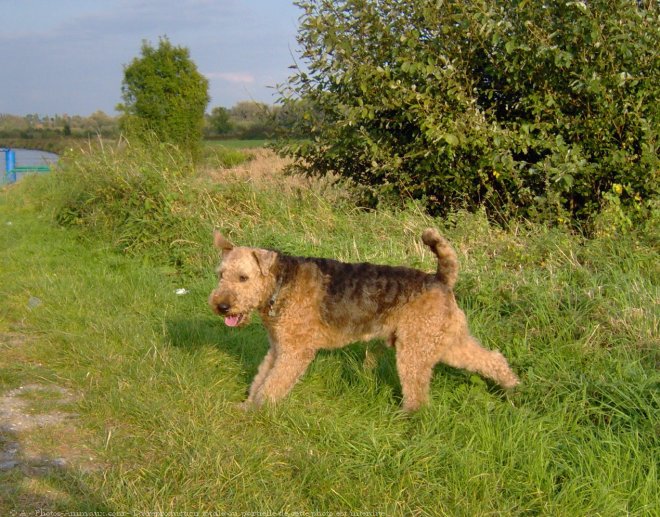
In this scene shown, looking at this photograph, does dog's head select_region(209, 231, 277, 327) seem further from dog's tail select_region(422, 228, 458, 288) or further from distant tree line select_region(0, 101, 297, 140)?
distant tree line select_region(0, 101, 297, 140)

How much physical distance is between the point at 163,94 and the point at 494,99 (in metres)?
12.1

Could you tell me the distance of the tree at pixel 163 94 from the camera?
681 inches

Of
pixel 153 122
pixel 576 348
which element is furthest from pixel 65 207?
pixel 576 348

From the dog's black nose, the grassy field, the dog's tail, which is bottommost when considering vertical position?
the grassy field

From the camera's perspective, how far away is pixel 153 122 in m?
17.2

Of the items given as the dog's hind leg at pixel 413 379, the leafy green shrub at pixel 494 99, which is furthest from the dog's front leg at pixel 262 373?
the leafy green shrub at pixel 494 99

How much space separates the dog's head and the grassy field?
63 cm

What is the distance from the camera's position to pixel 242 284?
14.0ft

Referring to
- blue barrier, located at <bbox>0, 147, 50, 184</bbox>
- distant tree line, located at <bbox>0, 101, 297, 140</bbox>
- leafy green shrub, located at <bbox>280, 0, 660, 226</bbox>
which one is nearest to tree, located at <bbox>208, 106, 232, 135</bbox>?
distant tree line, located at <bbox>0, 101, 297, 140</bbox>

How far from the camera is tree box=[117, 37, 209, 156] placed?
17.3 metres

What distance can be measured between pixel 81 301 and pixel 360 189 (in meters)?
4.03

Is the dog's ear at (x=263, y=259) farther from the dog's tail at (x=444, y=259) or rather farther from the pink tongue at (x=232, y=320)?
the dog's tail at (x=444, y=259)

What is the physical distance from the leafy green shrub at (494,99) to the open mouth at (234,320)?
3.64 meters

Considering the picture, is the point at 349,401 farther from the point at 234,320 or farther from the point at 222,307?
the point at 222,307
